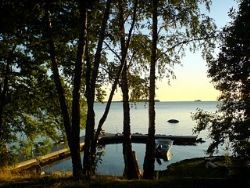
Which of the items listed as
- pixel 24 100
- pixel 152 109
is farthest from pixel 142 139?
pixel 152 109

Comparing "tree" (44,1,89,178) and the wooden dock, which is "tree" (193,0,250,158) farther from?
the wooden dock

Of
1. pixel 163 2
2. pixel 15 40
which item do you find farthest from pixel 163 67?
pixel 15 40

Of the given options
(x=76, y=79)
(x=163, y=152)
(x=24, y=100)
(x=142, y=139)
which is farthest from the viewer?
(x=142, y=139)

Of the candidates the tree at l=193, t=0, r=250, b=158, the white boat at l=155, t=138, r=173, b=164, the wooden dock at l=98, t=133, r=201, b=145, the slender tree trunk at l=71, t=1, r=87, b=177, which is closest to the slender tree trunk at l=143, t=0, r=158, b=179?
the tree at l=193, t=0, r=250, b=158

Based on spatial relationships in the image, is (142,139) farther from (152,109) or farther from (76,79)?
(76,79)

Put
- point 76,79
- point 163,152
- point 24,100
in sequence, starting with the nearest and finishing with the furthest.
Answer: point 76,79
point 24,100
point 163,152

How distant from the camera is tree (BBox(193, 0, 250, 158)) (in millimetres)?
16500

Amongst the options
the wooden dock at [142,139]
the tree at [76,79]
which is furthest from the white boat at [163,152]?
the tree at [76,79]

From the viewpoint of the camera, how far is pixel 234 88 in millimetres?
18047

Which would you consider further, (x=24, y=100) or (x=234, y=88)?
(x=24, y=100)

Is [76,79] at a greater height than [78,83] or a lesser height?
greater

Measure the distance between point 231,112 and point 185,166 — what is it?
23650mm

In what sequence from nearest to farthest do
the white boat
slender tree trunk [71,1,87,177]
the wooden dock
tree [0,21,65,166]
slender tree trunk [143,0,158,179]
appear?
slender tree trunk [71,1,87,177] → slender tree trunk [143,0,158,179] → tree [0,21,65,166] → the white boat → the wooden dock

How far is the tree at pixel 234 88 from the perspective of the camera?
16.5 meters
